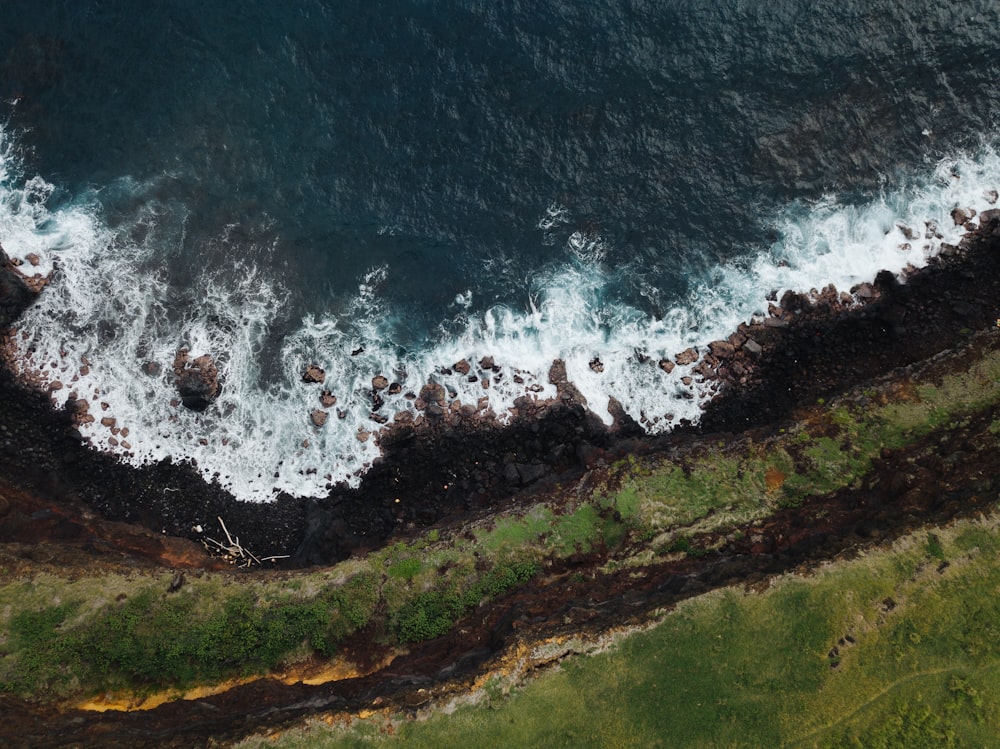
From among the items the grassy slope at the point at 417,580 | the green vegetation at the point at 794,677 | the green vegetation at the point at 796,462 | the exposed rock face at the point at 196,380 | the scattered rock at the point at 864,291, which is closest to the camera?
the green vegetation at the point at 794,677

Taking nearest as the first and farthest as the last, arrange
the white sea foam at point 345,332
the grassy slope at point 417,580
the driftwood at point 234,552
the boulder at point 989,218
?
the grassy slope at point 417,580, the driftwood at point 234,552, the white sea foam at point 345,332, the boulder at point 989,218

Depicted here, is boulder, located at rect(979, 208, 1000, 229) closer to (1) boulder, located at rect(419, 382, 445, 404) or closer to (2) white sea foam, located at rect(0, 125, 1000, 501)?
(2) white sea foam, located at rect(0, 125, 1000, 501)

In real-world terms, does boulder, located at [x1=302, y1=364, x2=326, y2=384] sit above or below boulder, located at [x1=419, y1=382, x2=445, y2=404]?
above

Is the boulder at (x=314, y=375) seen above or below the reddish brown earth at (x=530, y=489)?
above

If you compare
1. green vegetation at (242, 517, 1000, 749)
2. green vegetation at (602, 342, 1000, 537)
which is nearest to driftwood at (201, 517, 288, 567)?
green vegetation at (242, 517, 1000, 749)

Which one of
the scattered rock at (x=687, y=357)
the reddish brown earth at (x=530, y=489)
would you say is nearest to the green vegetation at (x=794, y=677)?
the reddish brown earth at (x=530, y=489)

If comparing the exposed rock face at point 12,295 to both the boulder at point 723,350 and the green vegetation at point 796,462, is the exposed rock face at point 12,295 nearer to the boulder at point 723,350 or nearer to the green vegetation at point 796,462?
the green vegetation at point 796,462

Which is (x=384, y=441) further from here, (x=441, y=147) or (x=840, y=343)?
(x=840, y=343)

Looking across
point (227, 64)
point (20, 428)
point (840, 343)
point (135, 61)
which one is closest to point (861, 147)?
point (840, 343)
